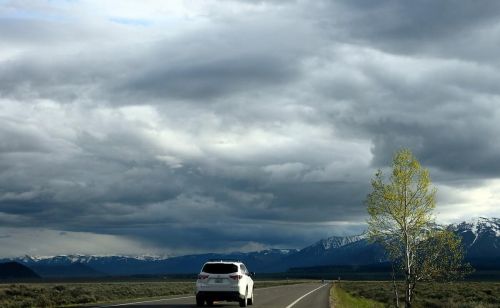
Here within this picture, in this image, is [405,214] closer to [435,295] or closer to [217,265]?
[217,265]

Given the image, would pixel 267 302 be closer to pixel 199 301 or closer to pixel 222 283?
pixel 199 301

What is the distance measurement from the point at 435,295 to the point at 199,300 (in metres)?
38.4

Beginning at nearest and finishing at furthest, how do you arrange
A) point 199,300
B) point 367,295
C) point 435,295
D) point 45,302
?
point 199,300 < point 45,302 < point 435,295 < point 367,295

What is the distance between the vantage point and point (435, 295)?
67125mm

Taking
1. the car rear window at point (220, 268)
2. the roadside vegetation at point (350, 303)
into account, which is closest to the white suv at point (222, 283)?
the car rear window at point (220, 268)

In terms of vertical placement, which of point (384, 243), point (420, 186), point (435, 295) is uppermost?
point (420, 186)

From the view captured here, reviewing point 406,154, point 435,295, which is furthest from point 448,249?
point 435,295

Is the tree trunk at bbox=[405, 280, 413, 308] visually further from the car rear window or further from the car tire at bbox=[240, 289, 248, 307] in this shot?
the car rear window

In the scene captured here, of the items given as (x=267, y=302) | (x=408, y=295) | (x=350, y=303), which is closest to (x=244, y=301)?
(x=267, y=302)

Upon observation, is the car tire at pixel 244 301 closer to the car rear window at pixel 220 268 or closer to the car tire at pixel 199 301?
the car rear window at pixel 220 268

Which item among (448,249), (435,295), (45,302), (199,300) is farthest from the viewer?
(435,295)

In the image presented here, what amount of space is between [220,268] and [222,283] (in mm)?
922

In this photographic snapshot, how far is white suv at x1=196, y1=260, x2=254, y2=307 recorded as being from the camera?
3447 cm

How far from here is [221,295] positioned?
34.6 meters
